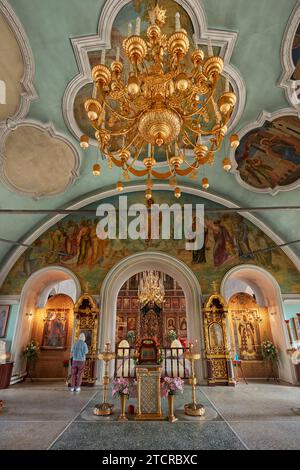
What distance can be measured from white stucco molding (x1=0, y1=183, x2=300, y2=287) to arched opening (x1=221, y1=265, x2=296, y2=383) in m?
1.38

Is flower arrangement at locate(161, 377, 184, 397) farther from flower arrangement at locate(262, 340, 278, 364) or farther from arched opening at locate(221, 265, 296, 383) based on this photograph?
flower arrangement at locate(262, 340, 278, 364)

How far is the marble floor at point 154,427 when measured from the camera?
3623mm

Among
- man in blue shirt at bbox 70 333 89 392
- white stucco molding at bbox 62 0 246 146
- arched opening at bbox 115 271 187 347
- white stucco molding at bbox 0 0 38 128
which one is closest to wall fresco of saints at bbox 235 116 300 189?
white stucco molding at bbox 62 0 246 146

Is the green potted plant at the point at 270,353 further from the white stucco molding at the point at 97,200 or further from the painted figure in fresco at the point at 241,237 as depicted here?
the painted figure in fresco at the point at 241,237

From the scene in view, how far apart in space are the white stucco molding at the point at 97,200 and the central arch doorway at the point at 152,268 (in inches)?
119

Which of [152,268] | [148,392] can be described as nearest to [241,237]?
[152,268]

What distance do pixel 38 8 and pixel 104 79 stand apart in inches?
116

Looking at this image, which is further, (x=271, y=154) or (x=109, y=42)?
(x=271, y=154)

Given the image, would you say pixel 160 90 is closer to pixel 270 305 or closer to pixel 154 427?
pixel 154 427

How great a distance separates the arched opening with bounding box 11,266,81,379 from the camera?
9.84 meters

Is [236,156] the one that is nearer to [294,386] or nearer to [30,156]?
[30,156]

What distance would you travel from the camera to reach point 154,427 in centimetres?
435

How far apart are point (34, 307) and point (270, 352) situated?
10551 mm

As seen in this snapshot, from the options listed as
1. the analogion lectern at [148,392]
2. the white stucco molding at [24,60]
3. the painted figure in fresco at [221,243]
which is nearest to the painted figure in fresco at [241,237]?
the painted figure in fresco at [221,243]
